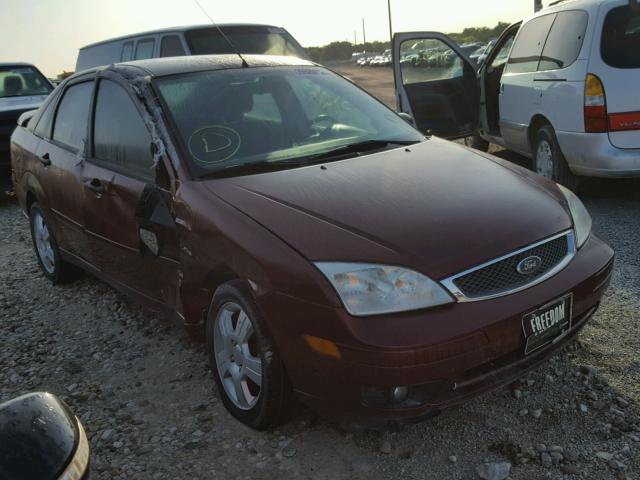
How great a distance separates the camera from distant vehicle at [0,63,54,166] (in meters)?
8.92

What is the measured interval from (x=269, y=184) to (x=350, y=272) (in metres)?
0.77

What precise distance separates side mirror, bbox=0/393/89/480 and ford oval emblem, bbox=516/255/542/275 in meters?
1.77

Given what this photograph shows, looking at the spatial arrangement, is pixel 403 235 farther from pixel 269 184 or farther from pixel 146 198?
pixel 146 198

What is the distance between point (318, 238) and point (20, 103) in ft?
27.5

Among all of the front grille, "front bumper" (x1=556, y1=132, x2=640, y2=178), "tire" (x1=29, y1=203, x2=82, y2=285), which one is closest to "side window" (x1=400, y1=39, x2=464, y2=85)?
"front bumper" (x1=556, y1=132, x2=640, y2=178)

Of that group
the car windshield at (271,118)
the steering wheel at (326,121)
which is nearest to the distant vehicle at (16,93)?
the car windshield at (271,118)

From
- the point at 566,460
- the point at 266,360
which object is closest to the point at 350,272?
the point at 266,360

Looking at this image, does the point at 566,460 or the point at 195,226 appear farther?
the point at 195,226

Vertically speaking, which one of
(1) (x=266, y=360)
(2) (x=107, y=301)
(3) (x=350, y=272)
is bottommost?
(2) (x=107, y=301)

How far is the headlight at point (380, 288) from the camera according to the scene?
8.00 ft

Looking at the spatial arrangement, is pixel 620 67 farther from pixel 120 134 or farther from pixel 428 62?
pixel 120 134

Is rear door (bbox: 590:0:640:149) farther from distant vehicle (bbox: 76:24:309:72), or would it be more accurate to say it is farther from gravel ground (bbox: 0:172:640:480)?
distant vehicle (bbox: 76:24:309:72)

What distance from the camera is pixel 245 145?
11.3ft

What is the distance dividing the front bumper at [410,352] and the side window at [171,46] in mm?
6332
